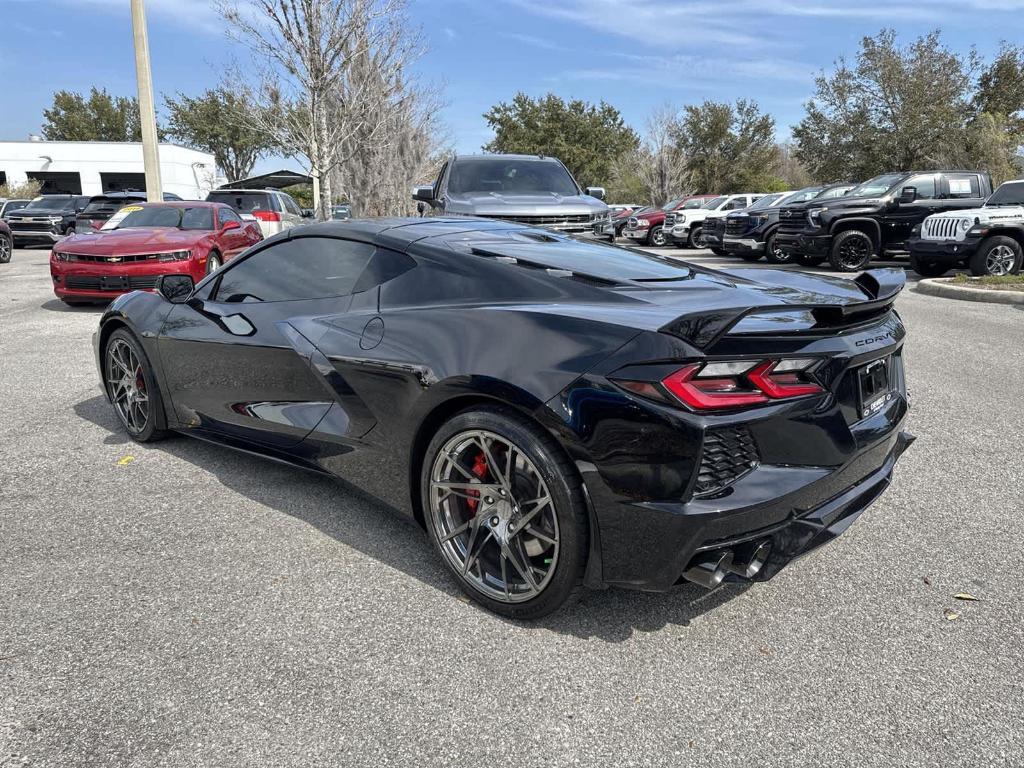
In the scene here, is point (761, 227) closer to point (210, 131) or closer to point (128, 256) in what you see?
point (128, 256)

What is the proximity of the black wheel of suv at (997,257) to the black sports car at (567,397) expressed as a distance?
1161cm

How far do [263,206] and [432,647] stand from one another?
15.5m

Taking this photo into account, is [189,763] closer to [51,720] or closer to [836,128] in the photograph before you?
[51,720]

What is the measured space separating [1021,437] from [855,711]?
131 inches

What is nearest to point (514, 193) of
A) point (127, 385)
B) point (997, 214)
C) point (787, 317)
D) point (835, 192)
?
point (127, 385)

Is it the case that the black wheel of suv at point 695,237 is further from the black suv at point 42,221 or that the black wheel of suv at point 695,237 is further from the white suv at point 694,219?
the black suv at point 42,221

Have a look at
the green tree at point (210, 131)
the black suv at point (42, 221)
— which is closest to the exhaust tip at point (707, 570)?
the black suv at point (42, 221)

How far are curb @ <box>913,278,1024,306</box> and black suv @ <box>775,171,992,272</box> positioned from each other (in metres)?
2.37

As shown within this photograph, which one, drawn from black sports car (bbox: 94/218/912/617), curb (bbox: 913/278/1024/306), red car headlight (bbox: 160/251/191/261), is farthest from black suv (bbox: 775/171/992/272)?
black sports car (bbox: 94/218/912/617)

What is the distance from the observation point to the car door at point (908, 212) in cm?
1479

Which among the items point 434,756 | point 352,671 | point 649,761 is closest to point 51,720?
point 352,671

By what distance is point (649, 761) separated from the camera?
6.59 ft

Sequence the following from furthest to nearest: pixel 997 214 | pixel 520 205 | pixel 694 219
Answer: pixel 694 219
pixel 997 214
pixel 520 205

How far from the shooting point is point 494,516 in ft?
8.87
